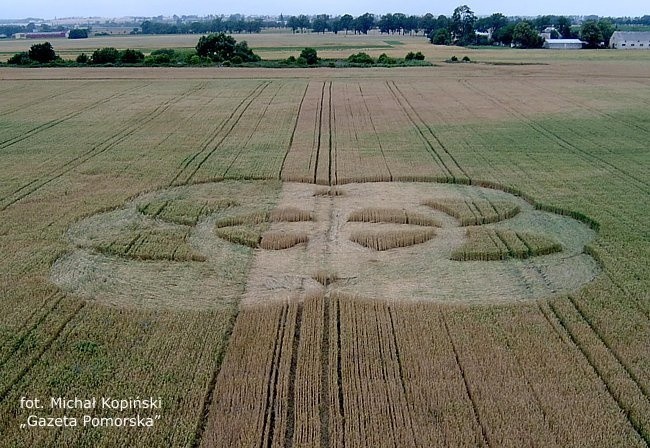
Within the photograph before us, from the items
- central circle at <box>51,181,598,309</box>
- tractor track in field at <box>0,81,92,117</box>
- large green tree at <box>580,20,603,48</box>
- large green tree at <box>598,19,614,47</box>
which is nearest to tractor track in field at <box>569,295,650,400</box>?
central circle at <box>51,181,598,309</box>

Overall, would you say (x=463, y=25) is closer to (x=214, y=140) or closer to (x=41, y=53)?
(x=41, y=53)

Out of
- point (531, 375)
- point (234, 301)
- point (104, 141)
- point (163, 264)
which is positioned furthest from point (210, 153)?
point (531, 375)

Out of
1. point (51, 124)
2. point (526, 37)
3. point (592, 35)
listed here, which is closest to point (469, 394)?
point (51, 124)

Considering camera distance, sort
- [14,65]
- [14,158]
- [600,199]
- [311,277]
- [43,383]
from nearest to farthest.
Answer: [43,383] → [311,277] → [600,199] → [14,158] → [14,65]

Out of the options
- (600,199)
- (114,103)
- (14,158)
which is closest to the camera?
(600,199)

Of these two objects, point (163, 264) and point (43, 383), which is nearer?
point (43, 383)

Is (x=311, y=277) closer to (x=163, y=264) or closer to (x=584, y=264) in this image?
(x=163, y=264)
